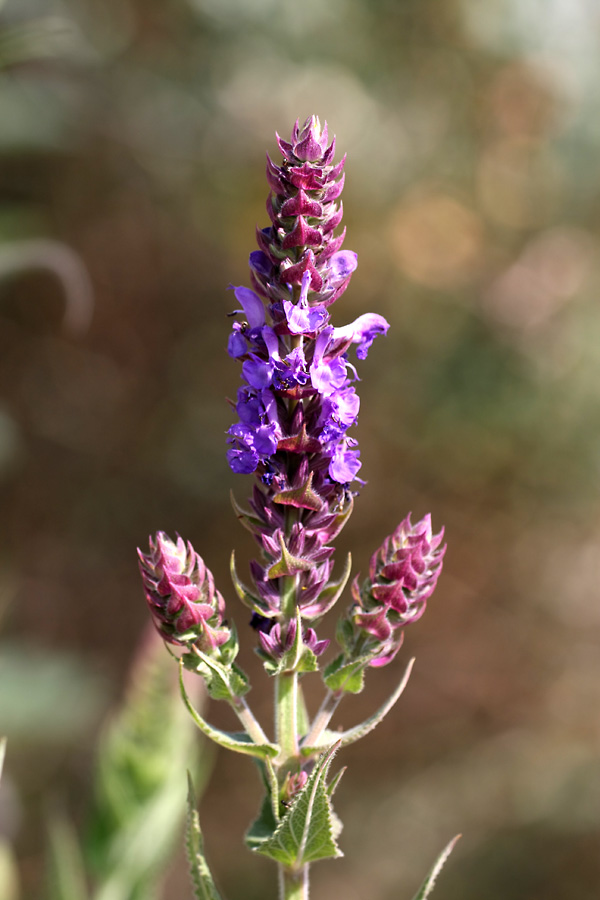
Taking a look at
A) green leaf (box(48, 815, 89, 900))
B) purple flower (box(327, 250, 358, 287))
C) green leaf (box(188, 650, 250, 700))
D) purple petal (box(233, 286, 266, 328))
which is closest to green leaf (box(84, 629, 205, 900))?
green leaf (box(48, 815, 89, 900))

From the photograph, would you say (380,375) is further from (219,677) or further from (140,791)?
(219,677)

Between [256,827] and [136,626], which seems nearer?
[256,827]

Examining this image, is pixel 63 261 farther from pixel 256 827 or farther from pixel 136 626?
pixel 136 626

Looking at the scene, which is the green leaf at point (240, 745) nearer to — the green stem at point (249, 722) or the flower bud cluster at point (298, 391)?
the green stem at point (249, 722)

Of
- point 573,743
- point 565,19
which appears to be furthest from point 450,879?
point 565,19

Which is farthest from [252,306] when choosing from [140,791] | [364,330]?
[140,791]

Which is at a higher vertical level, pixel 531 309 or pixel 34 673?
pixel 531 309

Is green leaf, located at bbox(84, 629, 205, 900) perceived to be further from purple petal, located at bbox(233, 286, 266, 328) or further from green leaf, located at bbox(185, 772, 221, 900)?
purple petal, located at bbox(233, 286, 266, 328)
